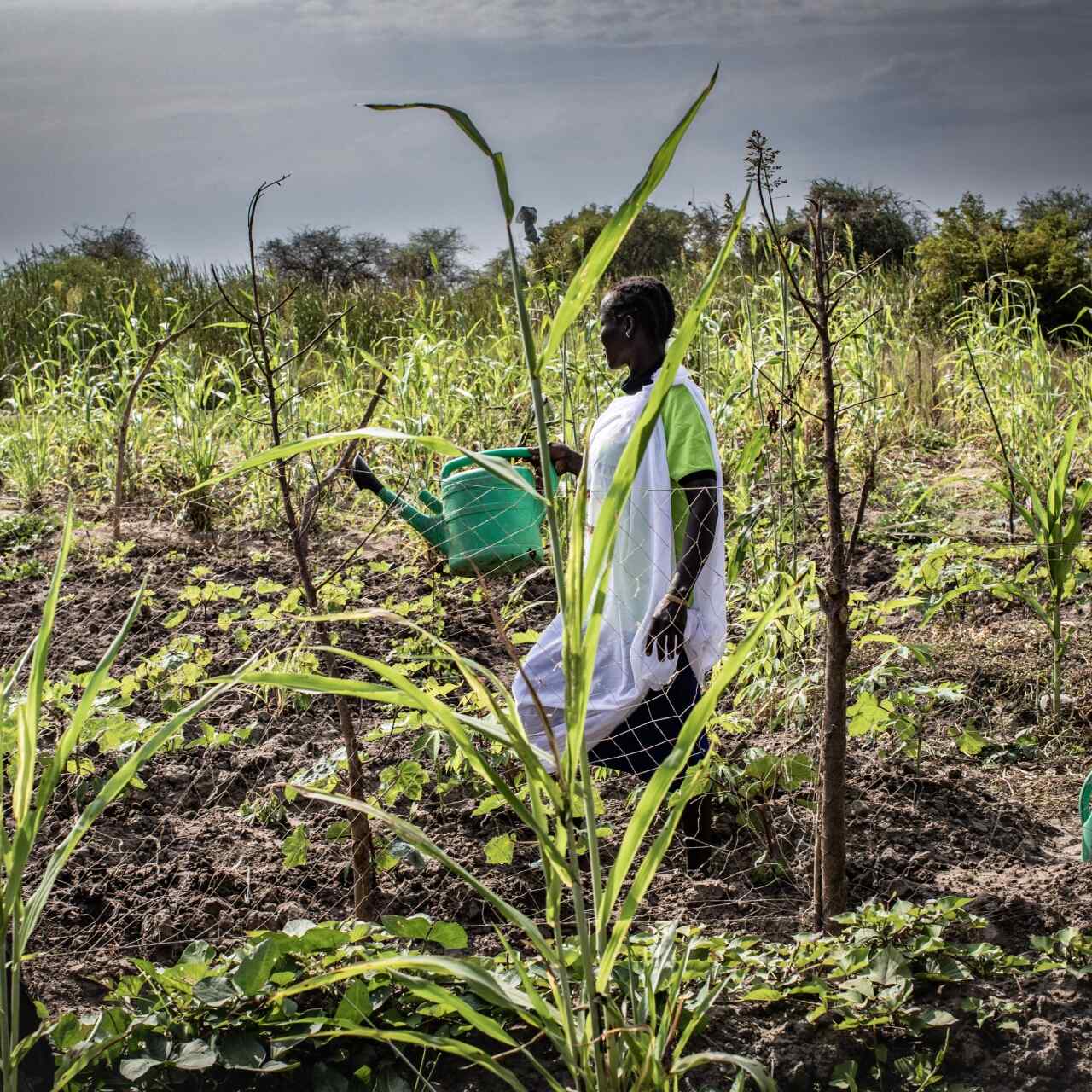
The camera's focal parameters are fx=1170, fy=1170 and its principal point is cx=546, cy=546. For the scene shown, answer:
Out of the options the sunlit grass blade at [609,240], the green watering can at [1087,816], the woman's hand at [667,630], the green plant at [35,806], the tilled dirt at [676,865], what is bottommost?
the tilled dirt at [676,865]

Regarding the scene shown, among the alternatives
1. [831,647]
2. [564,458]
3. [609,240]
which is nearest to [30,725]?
[609,240]

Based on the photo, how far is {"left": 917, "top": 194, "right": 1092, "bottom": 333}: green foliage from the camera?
8.34m

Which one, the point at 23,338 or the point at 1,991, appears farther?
the point at 23,338

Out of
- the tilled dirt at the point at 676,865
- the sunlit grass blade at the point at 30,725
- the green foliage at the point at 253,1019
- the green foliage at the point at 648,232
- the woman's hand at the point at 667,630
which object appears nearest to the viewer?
the sunlit grass blade at the point at 30,725

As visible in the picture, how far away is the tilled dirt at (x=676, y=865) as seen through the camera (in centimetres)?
176

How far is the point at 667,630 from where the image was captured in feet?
8.08

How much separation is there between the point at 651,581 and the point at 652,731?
0.33 meters

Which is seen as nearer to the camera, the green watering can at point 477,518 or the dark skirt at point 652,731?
the dark skirt at point 652,731

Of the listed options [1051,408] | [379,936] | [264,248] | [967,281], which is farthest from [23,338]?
[264,248]

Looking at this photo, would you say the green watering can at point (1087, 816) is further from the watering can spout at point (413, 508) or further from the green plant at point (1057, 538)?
the watering can spout at point (413, 508)

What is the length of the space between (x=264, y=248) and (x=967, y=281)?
54.8 feet

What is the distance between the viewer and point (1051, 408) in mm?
4602

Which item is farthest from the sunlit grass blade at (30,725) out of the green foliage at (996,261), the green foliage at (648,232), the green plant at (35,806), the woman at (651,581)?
the green foliage at (648,232)

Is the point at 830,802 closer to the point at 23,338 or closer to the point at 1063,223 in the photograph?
the point at 1063,223
